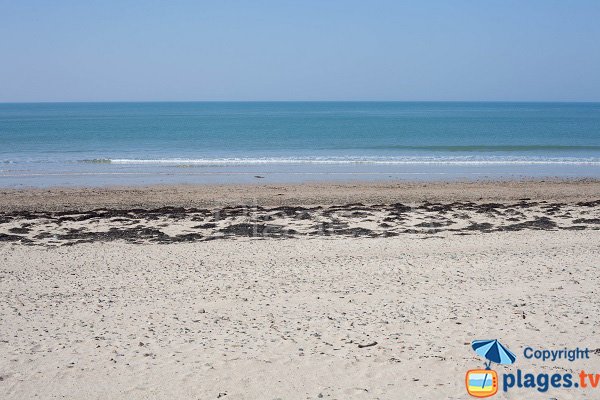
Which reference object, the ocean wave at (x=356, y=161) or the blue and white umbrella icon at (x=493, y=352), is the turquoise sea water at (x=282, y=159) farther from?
the blue and white umbrella icon at (x=493, y=352)

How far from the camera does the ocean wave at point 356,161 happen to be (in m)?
30.4

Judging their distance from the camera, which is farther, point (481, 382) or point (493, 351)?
point (493, 351)

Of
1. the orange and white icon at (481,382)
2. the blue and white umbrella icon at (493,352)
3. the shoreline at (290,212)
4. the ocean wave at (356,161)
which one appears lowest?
the orange and white icon at (481,382)

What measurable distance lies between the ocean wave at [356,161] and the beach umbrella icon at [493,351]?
23.7 metres

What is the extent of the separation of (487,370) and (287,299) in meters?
3.29

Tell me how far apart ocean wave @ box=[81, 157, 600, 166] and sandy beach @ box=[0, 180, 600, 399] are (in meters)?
14.0

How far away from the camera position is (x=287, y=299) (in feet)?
28.0

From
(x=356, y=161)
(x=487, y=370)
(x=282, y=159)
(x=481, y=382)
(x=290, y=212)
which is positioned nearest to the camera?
(x=481, y=382)

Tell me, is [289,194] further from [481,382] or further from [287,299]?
[481,382]

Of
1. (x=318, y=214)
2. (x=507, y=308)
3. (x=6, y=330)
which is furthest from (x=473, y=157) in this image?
(x=6, y=330)

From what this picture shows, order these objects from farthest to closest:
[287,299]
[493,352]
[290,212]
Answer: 1. [290,212]
2. [287,299]
3. [493,352]

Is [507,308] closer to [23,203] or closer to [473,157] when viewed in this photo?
[23,203]

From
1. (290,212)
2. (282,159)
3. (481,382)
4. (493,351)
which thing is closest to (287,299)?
(493,351)

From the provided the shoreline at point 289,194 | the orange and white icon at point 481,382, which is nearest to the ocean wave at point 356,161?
the shoreline at point 289,194
